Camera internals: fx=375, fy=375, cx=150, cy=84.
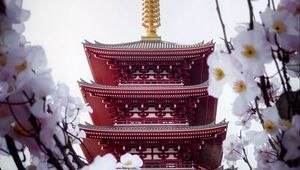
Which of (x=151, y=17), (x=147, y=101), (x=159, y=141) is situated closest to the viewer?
(x=159, y=141)

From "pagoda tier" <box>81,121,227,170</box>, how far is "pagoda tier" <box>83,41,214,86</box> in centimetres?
193

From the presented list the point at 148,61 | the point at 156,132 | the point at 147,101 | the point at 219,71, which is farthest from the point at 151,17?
the point at 219,71

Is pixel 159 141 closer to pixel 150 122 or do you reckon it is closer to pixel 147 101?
pixel 150 122

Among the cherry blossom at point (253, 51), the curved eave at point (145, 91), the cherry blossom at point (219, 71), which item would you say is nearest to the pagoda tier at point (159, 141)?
the curved eave at point (145, 91)

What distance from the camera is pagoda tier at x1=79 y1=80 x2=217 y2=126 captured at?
35.6 ft

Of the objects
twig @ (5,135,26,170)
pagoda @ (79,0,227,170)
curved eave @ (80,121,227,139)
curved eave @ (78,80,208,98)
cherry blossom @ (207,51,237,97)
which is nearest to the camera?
twig @ (5,135,26,170)

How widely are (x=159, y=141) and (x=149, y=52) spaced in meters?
2.76

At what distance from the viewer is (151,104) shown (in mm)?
11266

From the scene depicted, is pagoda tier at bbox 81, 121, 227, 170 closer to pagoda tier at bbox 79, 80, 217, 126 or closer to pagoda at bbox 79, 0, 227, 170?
pagoda at bbox 79, 0, 227, 170

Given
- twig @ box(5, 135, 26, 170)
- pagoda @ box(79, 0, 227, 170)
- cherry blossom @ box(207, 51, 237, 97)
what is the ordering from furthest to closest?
1. pagoda @ box(79, 0, 227, 170)
2. cherry blossom @ box(207, 51, 237, 97)
3. twig @ box(5, 135, 26, 170)

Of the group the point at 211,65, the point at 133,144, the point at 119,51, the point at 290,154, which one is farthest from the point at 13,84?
the point at 119,51

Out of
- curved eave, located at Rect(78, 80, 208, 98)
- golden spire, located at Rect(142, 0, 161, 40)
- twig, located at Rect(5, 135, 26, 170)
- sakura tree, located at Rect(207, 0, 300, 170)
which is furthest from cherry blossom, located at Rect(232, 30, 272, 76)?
golden spire, located at Rect(142, 0, 161, 40)

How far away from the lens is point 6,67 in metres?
0.86

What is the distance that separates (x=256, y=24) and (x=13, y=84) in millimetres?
633
